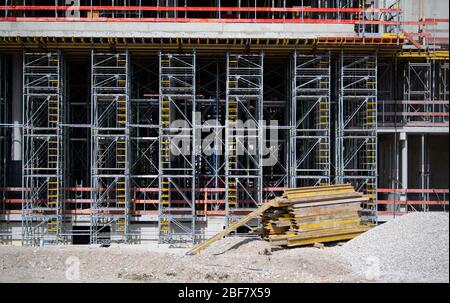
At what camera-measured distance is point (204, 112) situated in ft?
82.2

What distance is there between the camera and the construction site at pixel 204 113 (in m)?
21.9

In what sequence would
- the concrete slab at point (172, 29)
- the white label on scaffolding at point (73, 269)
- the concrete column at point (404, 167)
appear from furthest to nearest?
the concrete column at point (404, 167) → the concrete slab at point (172, 29) → the white label on scaffolding at point (73, 269)

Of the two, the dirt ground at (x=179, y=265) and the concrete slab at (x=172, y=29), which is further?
the concrete slab at (x=172, y=29)

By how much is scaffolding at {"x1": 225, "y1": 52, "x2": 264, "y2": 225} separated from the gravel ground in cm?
322

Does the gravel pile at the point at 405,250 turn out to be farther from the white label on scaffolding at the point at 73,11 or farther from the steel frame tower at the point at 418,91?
the white label on scaffolding at the point at 73,11

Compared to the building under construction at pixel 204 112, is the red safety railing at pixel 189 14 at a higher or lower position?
higher

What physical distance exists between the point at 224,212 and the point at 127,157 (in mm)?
4329

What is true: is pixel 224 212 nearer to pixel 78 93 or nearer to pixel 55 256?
pixel 55 256

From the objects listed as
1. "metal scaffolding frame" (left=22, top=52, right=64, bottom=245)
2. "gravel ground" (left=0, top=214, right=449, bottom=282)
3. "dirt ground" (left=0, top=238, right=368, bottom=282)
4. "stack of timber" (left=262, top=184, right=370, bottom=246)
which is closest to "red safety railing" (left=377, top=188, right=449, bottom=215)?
"stack of timber" (left=262, top=184, right=370, bottom=246)

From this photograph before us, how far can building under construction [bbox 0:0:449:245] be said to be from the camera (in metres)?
22.0

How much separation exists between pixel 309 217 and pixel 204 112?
8146mm

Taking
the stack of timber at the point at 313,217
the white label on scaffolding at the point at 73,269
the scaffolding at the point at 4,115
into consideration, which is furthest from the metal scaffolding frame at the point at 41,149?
the stack of timber at the point at 313,217

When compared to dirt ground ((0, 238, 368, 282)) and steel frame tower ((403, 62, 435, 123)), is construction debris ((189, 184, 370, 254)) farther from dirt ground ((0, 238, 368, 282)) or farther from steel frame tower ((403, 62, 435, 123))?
steel frame tower ((403, 62, 435, 123))

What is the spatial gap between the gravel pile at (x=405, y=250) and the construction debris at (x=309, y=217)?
1067 millimetres
